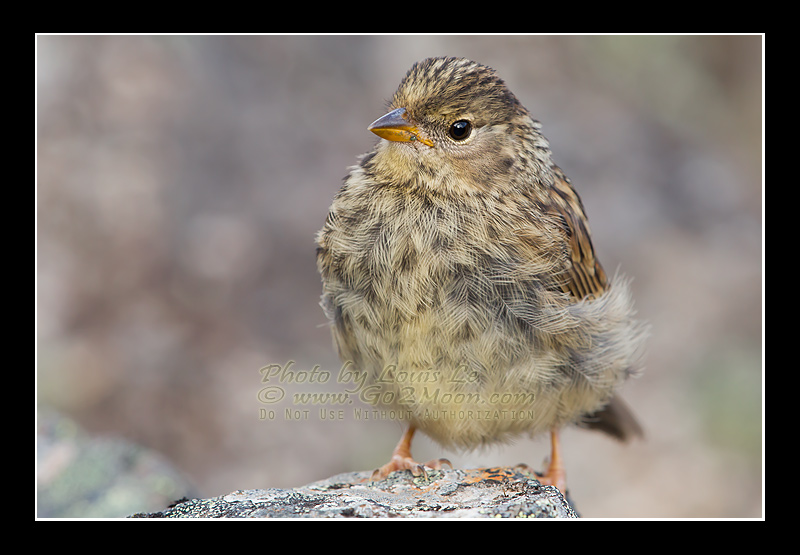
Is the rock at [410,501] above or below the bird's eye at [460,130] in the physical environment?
below

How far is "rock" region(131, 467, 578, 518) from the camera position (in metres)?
3.11

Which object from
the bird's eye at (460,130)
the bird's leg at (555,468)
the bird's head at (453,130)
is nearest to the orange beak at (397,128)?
the bird's head at (453,130)

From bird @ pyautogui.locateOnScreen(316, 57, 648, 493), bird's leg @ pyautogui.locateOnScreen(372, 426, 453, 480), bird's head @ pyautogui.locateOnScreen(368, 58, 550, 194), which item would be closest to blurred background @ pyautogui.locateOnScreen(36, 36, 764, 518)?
bird's leg @ pyautogui.locateOnScreen(372, 426, 453, 480)

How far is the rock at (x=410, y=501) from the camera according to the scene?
10.2ft

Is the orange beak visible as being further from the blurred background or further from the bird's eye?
the blurred background

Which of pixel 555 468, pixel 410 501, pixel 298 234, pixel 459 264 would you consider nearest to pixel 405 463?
pixel 410 501

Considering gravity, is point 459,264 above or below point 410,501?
above

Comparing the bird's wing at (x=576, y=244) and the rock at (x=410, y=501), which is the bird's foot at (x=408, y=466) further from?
the bird's wing at (x=576, y=244)

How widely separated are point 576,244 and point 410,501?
1.50 m

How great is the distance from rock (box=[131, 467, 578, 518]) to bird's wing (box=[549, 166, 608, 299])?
1.00 meters

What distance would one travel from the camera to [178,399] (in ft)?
19.4

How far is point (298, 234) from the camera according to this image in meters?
6.76

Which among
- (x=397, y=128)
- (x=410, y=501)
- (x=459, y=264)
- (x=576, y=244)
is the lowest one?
(x=410, y=501)

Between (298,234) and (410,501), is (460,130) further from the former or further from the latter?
(298,234)
